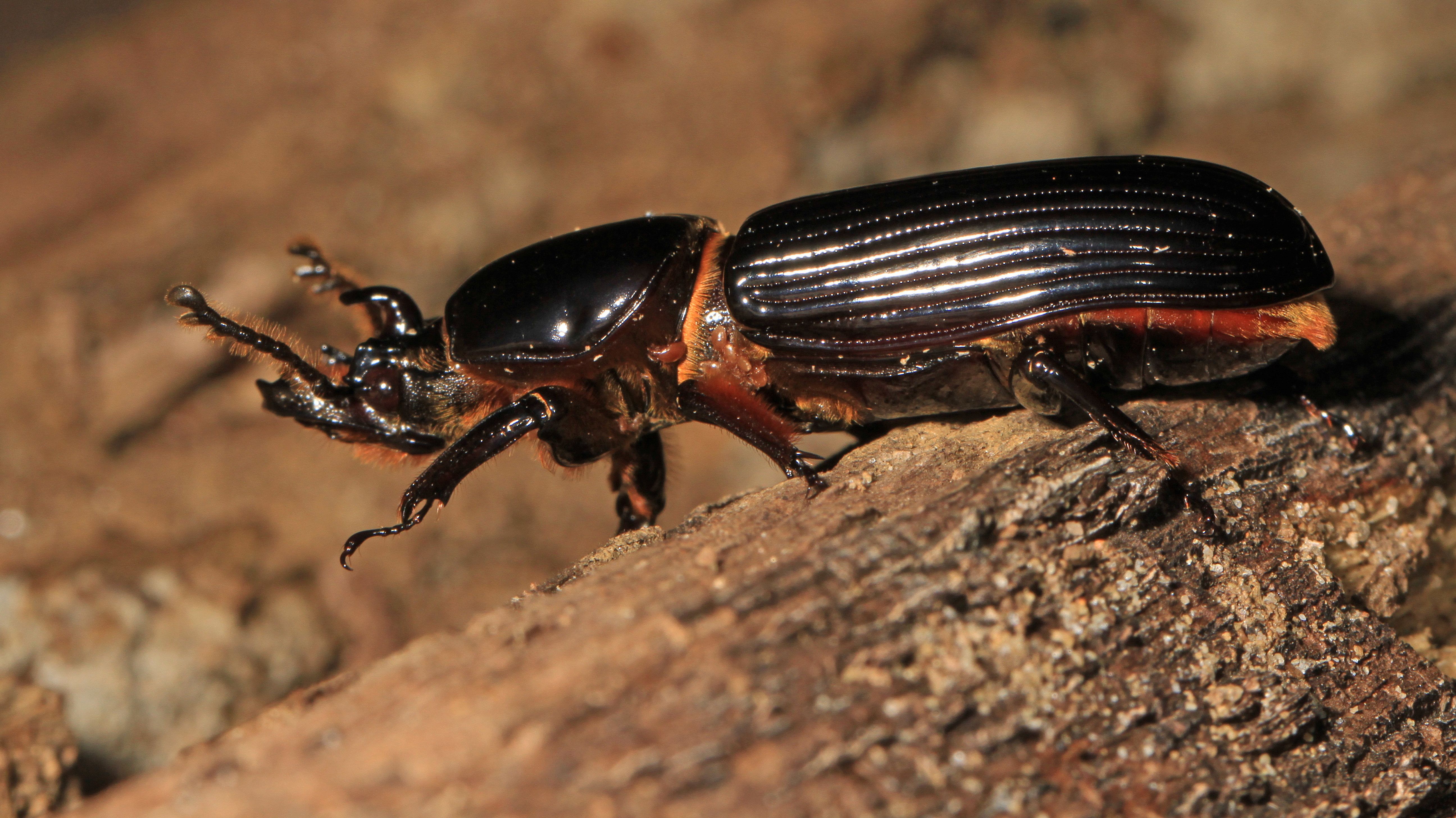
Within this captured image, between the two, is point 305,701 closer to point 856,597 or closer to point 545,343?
point 856,597

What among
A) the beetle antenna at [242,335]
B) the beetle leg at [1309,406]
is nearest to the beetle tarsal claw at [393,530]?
the beetle antenna at [242,335]

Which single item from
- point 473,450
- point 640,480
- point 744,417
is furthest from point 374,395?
point 744,417

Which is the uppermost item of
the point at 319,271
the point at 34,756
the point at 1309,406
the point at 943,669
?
the point at 319,271

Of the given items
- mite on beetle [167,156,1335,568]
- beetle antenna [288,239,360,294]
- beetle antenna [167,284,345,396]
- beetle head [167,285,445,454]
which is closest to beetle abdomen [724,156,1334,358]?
mite on beetle [167,156,1335,568]

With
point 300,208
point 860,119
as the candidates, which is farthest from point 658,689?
point 860,119

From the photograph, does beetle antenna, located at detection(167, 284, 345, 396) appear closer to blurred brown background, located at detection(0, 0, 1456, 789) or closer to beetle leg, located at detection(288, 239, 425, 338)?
beetle leg, located at detection(288, 239, 425, 338)

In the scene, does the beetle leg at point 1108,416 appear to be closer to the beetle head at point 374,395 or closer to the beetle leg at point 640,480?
the beetle leg at point 640,480

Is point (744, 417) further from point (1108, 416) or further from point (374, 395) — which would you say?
point (374, 395)
